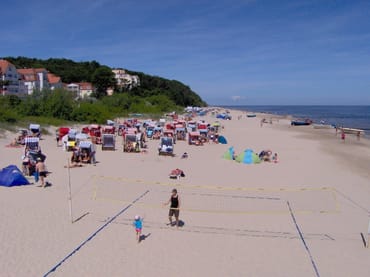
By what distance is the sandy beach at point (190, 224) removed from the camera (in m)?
7.43

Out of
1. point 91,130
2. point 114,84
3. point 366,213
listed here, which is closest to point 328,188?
point 366,213

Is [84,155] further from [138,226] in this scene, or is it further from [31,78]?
[31,78]

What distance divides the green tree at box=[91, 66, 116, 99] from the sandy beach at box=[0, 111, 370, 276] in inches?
2695

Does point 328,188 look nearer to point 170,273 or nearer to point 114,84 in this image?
point 170,273

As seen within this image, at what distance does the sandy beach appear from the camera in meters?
7.43

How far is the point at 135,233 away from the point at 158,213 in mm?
1712

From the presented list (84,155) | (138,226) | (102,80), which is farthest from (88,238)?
(102,80)

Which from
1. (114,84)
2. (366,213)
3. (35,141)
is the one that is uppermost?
(114,84)

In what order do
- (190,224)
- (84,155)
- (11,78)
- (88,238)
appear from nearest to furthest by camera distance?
(88,238), (190,224), (84,155), (11,78)

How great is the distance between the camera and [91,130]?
92.3ft

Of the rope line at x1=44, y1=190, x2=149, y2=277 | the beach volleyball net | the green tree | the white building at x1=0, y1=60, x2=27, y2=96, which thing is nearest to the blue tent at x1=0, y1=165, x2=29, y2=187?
the beach volleyball net

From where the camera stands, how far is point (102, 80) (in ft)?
274

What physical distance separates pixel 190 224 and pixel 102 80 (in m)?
77.6

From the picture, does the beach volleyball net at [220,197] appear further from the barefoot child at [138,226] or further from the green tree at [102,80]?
the green tree at [102,80]
